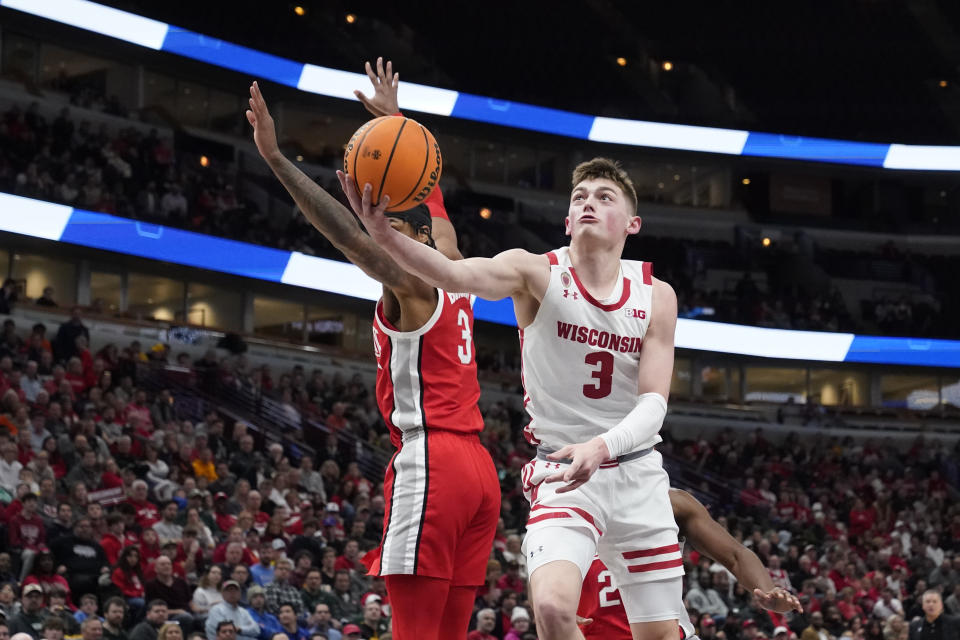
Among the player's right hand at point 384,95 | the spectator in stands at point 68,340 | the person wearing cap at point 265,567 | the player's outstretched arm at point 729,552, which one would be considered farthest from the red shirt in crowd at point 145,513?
the player's outstretched arm at point 729,552

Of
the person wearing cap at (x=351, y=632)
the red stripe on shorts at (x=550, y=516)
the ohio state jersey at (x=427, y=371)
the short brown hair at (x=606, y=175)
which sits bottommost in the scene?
the person wearing cap at (x=351, y=632)

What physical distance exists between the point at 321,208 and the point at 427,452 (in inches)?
47.8

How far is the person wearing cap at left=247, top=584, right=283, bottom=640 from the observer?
Answer: 1179cm

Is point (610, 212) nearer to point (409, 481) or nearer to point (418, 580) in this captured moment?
point (409, 481)

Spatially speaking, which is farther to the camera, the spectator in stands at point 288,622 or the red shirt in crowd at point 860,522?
the red shirt in crowd at point 860,522

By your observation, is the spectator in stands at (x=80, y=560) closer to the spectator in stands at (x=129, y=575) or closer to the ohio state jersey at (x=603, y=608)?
the spectator in stands at (x=129, y=575)

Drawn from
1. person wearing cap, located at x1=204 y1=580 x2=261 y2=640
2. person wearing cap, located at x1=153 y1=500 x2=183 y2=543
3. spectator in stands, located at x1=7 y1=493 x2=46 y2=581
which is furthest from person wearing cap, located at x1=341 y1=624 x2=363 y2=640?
spectator in stands, located at x1=7 y1=493 x2=46 y2=581

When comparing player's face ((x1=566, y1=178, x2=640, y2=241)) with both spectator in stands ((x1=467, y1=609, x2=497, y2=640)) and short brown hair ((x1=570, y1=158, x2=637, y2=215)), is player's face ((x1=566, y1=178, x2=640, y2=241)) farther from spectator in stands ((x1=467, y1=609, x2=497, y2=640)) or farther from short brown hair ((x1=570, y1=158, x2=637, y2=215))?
spectator in stands ((x1=467, y1=609, x2=497, y2=640))

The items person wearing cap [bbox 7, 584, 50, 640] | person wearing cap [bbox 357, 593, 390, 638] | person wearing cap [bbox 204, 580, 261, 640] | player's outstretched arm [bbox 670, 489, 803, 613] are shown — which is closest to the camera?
player's outstretched arm [bbox 670, 489, 803, 613]

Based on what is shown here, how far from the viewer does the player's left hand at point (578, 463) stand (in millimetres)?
4426

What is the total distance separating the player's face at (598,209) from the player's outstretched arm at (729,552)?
147 cm

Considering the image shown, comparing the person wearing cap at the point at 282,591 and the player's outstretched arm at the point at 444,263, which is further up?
the player's outstretched arm at the point at 444,263

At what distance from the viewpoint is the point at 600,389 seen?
17.0 feet

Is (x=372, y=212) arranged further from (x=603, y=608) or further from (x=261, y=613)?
(x=261, y=613)
